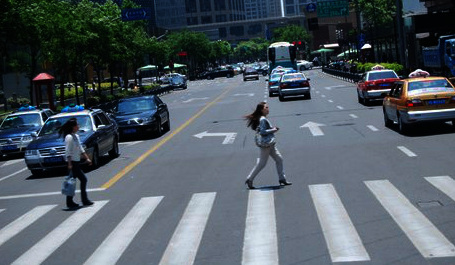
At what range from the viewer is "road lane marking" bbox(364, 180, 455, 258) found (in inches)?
341

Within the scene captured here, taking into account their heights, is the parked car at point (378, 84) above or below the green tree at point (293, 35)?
below

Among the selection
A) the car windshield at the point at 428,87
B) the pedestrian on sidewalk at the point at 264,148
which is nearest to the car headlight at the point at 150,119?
the car windshield at the point at 428,87

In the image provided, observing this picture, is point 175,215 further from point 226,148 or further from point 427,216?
point 226,148

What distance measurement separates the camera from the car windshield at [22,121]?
2736cm

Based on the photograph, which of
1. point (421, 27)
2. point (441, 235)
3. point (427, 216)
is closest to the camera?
point (441, 235)

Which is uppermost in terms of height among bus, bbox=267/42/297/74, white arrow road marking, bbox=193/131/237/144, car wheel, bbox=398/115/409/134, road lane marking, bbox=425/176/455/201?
bus, bbox=267/42/297/74

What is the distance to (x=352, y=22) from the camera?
17262 cm

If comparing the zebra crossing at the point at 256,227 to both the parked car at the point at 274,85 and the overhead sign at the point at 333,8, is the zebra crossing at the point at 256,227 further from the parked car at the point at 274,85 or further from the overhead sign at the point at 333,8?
the overhead sign at the point at 333,8

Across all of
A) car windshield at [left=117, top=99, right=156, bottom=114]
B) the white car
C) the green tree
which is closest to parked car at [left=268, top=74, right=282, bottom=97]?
car windshield at [left=117, top=99, right=156, bottom=114]

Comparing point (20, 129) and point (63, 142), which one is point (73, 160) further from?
point (20, 129)

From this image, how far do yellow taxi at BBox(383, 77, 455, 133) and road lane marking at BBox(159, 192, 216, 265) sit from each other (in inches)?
361

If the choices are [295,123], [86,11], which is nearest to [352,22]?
[86,11]

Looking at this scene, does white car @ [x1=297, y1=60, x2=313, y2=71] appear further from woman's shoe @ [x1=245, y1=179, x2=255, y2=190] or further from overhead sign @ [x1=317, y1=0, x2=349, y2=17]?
woman's shoe @ [x1=245, y1=179, x2=255, y2=190]

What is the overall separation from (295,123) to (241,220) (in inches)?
706
